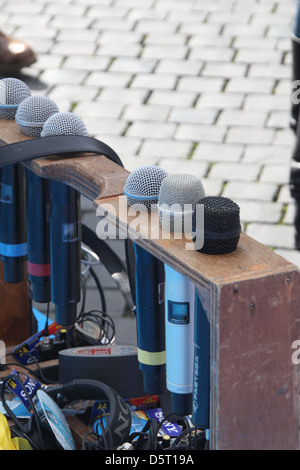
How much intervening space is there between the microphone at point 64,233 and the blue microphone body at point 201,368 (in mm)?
538

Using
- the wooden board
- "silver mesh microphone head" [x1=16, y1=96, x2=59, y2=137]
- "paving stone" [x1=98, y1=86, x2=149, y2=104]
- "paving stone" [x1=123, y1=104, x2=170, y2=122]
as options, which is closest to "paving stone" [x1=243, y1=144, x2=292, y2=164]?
"paving stone" [x1=123, y1=104, x2=170, y2=122]

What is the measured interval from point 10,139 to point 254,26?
5316mm

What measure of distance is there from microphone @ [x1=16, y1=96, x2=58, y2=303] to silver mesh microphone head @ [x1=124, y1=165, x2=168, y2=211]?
1.42 feet

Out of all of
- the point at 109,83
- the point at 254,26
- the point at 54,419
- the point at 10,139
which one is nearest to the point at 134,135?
the point at 109,83

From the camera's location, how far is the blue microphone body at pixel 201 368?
1594 millimetres

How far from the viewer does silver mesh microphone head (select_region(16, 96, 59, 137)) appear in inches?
81.7

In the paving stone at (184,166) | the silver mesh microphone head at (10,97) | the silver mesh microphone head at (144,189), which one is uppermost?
the silver mesh microphone head at (10,97)

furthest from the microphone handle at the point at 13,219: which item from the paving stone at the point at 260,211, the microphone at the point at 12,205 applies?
the paving stone at the point at 260,211

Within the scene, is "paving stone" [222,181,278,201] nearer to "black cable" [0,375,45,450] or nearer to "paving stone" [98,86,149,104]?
"paving stone" [98,86,149,104]

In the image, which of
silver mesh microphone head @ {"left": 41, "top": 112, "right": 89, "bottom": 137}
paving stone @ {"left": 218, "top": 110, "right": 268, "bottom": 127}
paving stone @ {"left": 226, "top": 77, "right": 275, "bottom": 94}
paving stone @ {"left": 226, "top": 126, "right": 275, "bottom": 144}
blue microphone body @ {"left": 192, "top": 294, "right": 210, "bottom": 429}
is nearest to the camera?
blue microphone body @ {"left": 192, "top": 294, "right": 210, "bottom": 429}

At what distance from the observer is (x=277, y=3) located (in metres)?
7.56

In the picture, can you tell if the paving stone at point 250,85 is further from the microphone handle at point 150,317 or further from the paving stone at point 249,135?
the microphone handle at point 150,317

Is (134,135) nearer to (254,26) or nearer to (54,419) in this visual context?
(254,26)

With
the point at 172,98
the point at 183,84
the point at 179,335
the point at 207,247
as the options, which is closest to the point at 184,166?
the point at 172,98
